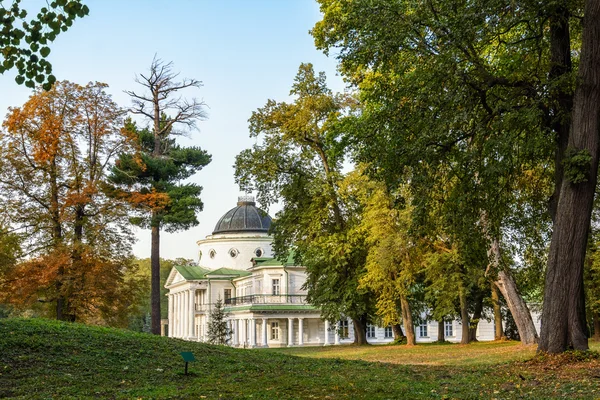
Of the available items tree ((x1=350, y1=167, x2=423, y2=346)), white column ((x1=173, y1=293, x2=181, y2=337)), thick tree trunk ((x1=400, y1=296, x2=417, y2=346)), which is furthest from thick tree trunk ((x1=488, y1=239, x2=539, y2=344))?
white column ((x1=173, y1=293, x2=181, y2=337))

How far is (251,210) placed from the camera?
75.7 m

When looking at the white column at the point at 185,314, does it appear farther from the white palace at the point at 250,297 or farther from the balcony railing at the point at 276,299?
the balcony railing at the point at 276,299

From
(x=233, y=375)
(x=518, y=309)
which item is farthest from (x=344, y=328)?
(x=233, y=375)

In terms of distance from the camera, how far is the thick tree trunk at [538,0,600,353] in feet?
42.9

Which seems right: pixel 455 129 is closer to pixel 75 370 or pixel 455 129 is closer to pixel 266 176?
pixel 75 370

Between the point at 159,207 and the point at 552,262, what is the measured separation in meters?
20.0

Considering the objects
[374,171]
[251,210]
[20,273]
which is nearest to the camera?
[374,171]

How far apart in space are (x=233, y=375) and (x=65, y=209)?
17378 mm

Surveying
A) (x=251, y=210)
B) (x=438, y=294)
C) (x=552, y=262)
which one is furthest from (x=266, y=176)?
(x=251, y=210)

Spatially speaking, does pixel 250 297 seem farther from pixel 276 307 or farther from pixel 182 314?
pixel 182 314

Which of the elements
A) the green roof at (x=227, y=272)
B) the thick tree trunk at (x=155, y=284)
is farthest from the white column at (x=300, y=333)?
the thick tree trunk at (x=155, y=284)

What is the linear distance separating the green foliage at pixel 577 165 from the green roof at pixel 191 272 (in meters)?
60.4

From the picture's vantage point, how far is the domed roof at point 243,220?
73.9 meters

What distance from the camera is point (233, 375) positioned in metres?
12.4
